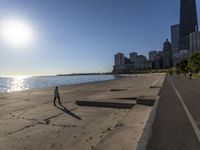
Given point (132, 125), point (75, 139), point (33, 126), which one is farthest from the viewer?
point (33, 126)

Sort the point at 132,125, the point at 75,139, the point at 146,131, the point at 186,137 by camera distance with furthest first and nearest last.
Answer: the point at 132,125, the point at 75,139, the point at 146,131, the point at 186,137

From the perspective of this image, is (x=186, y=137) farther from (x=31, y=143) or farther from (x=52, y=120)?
(x=52, y=120)

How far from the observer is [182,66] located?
123750 millimetres

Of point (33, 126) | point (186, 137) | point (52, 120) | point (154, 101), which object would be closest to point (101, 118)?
point (52, 120)

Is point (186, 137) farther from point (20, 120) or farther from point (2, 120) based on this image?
point (2, 120)

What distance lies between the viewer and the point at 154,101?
14188 millimetres

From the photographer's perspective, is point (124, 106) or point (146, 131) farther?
point (124, 106)

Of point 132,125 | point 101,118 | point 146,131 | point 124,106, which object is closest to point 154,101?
point 124,106

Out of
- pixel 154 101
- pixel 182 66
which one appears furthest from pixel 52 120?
pixel 182 66

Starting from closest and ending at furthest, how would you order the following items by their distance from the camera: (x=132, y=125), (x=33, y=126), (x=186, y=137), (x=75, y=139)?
(x=186, y=137), (x=75, y=139), (x=132, y=125), (x=33, y=126)

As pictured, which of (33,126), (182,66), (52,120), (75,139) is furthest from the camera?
(182,66)

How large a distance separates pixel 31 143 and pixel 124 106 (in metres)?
7.90

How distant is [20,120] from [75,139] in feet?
14.6

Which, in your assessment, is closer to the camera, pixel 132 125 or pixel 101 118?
pixel 132 125
